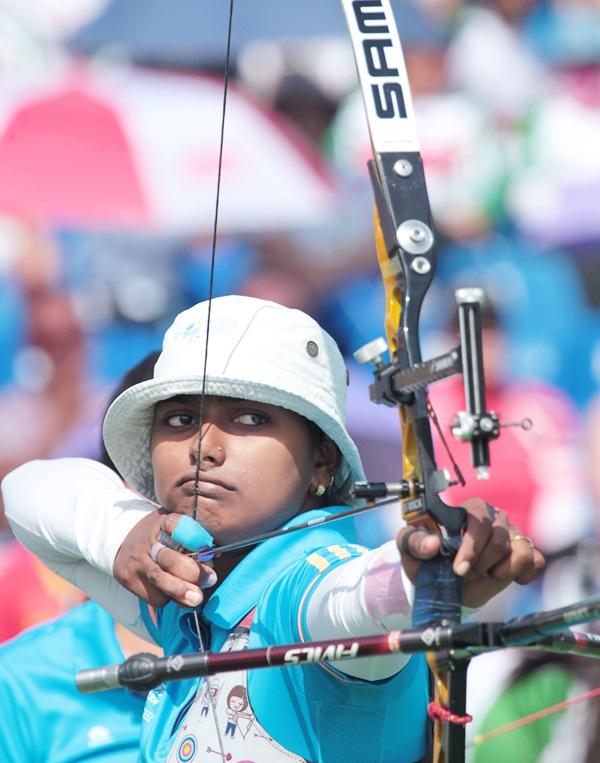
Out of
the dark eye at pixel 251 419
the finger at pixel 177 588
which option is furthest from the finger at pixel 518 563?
the dark eye at pixel 251 419

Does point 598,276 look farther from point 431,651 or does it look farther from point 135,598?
point 431,651

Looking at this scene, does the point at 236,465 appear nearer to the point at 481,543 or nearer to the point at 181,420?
the point at 181,420

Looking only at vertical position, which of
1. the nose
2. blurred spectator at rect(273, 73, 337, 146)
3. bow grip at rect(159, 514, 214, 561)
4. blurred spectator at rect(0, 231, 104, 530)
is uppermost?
blurred spectator at rect(273, 73, 337, 146)

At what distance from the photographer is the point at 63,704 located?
9.25 ft

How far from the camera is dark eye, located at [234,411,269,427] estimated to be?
213cm

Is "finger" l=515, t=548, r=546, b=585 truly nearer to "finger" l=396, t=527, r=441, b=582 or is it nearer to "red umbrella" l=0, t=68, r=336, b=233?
"finger" l=396, t=527, r=441, b=582

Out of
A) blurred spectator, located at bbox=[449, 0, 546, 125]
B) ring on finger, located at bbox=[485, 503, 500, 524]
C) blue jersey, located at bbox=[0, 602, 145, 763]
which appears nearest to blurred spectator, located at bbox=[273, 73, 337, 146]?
blurred spectator, located at bbox=[449, 0, 546, 125]

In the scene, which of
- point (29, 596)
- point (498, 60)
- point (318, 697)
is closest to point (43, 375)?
point (29, 596)

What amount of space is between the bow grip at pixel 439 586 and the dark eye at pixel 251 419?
1.90 ft

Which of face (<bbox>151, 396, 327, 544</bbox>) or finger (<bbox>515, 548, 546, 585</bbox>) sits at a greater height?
face (<bbox>151, 396, 327, 544</bbox>)

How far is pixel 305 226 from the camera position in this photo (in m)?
6.42

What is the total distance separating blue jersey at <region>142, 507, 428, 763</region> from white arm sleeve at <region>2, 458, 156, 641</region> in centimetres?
20

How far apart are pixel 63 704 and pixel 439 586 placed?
141 cm

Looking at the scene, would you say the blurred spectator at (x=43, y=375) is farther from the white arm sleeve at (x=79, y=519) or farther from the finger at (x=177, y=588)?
the finger at (x=177, y=588)
